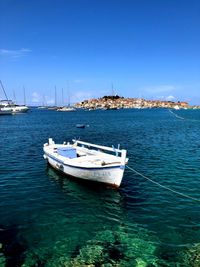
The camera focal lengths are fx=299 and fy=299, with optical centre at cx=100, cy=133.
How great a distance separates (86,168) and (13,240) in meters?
9.02

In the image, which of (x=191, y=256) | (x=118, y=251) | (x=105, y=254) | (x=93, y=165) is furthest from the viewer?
(x=93, y=165)

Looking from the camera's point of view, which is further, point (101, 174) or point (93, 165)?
point (93, 165)

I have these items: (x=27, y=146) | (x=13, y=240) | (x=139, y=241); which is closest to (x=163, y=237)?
(x=139, y=241)

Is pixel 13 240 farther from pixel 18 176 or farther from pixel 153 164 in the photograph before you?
pixel 153 164

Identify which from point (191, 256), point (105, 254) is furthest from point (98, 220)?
point (191, 256)

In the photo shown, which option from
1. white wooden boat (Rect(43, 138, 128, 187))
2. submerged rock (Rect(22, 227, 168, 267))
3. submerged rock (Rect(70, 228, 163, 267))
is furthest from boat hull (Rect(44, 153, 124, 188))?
→ submerged rock (Rect(22, 227, 168, 267))

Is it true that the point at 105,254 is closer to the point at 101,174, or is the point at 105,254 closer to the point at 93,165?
→ the point at 101,174

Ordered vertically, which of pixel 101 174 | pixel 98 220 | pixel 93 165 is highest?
pixel 93 165

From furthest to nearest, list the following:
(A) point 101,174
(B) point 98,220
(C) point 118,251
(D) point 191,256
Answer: (A) point 101,174
(B) point 98,220
(C) point 118,251
(D) point 191,256

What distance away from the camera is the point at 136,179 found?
1021 inches

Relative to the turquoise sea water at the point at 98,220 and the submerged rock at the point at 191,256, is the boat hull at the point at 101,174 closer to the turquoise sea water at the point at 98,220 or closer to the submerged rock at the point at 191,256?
the turquoise sea water at the point at 98,220

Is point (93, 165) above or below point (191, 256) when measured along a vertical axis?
above

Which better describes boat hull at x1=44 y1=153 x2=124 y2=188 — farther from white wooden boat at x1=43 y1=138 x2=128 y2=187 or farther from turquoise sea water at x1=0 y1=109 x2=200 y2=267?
turquoise sea water at x1=0 y1=109 x2=200 y2=267

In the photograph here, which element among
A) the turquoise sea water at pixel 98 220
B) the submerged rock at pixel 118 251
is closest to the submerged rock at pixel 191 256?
the turquoise sea water at pixel 98 220
